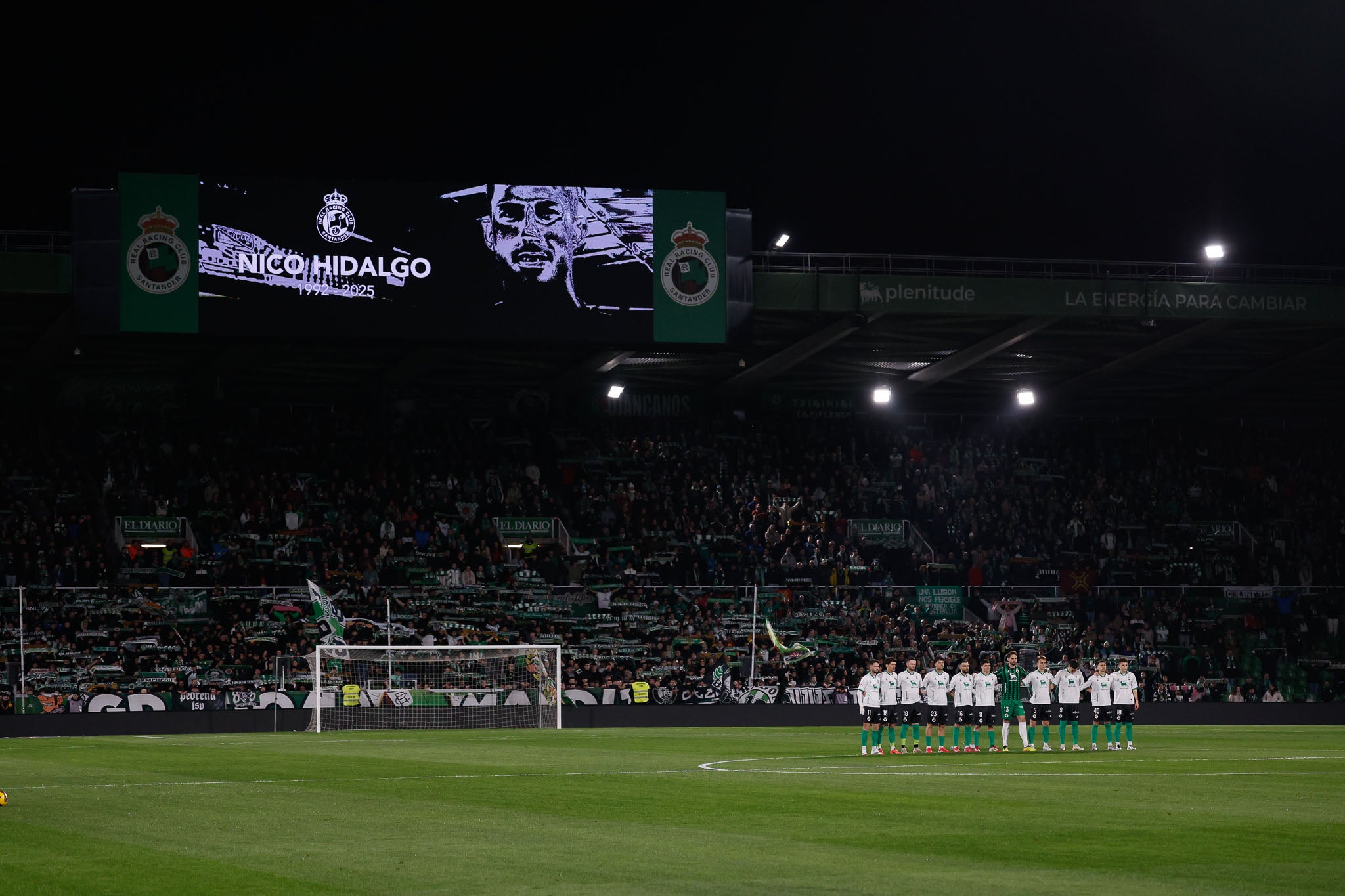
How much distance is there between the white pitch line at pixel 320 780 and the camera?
2211 centimetres

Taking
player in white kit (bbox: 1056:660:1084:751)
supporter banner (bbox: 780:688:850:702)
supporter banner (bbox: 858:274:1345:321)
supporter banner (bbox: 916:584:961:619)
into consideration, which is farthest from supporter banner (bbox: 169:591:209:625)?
player in white kit (bbox: 1056:660:1084:751)

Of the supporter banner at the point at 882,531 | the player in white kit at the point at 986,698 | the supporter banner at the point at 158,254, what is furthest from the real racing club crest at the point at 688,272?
the player in white kit at the point at 986,698

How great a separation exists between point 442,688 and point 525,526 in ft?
27.0

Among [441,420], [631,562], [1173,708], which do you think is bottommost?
[1173,708]

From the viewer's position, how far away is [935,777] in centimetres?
2331

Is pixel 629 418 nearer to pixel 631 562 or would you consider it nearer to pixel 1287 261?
pixel 631 562

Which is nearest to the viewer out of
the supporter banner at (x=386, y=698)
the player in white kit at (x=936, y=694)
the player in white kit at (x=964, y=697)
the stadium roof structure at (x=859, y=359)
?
the player in white kit at (x=936, y=694)

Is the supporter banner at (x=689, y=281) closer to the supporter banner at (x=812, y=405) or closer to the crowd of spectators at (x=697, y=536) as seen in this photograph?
the crowd of spectators at (x=697, y=536)

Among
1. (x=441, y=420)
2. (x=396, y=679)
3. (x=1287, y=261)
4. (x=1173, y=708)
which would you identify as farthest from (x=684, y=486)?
(x=1287, y=261)

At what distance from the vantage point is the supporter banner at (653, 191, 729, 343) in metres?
46.9

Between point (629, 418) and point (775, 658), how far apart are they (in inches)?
514

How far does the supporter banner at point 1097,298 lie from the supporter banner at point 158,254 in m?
18.1

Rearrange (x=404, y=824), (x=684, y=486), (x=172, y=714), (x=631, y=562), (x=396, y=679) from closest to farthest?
(x=404, y=824) → (x=172, y=714) → (x=396, y=679) → (x=631, y=562) → (x=684, y=486)

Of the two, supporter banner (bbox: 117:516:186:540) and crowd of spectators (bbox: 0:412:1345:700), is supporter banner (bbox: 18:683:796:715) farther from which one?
supporter banner (bbox: 117:516:186:540)
